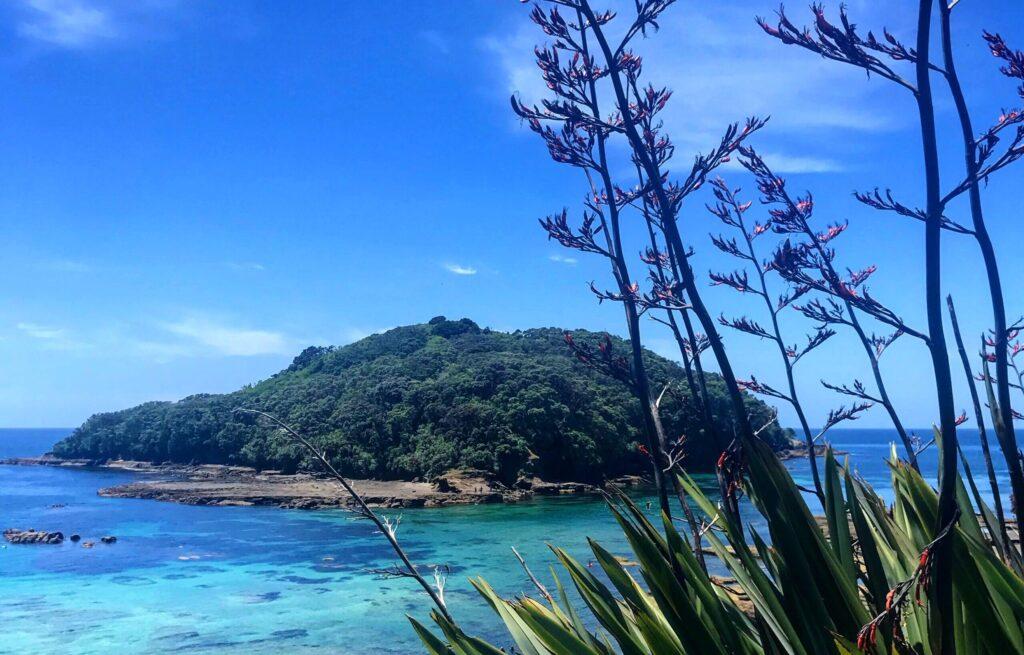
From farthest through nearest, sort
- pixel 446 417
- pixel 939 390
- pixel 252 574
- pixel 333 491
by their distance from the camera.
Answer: pixel 446 417 → pixel 333 491 → pixel 252 574 → pixel 939 390

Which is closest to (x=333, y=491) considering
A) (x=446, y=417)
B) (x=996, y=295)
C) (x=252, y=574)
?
(x=446, y=417)

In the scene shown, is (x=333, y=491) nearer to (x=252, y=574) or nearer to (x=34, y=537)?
(x=34, y=537)

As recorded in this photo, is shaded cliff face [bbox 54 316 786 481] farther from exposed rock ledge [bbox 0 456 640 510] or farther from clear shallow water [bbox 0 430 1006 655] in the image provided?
clear shallow water [bbox 0 430 1006 655]

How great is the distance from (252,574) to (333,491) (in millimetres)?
17445

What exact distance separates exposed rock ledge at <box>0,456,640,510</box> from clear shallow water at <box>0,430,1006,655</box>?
162cm

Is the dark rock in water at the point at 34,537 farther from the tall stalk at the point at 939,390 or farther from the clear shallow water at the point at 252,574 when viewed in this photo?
the tall stalk at the point at 939,390

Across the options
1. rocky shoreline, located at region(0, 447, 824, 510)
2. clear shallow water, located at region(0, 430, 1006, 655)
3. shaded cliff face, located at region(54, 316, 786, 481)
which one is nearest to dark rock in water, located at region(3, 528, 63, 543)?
clear shallow water, located at region(0, 430, 1006, 655)

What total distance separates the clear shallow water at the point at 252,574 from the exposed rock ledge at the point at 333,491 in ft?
5.30

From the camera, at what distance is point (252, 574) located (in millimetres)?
20750

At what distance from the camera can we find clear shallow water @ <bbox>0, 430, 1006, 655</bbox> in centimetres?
1476

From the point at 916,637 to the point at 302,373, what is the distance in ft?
205

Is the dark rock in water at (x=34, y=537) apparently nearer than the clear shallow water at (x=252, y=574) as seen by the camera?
No

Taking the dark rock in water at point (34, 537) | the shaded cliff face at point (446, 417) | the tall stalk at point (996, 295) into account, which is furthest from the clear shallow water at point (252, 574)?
the tall stalk at point (996, 295)

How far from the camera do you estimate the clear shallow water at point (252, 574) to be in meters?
14.8
